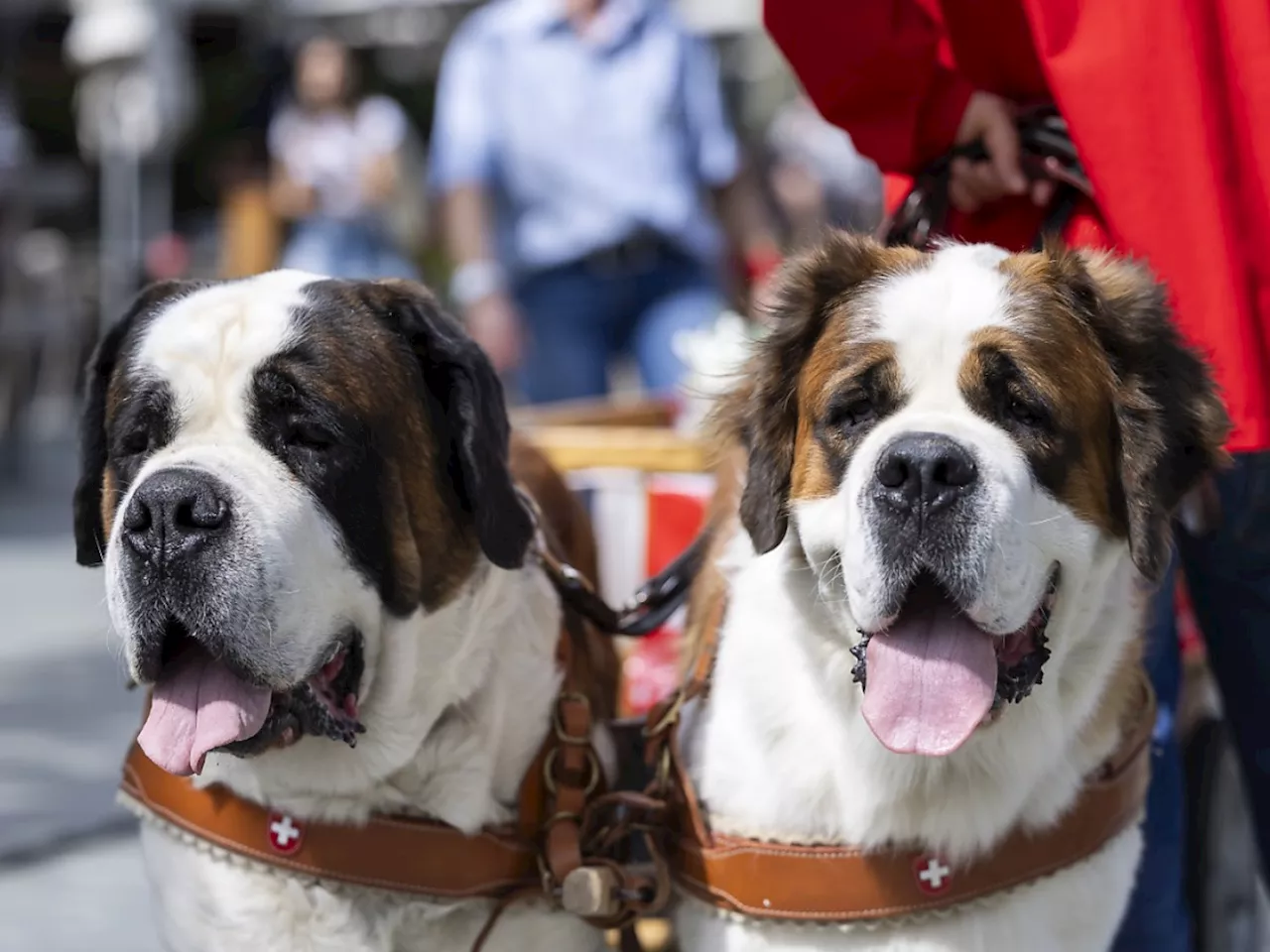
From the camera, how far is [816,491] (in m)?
2.27

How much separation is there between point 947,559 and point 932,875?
54 centimetres

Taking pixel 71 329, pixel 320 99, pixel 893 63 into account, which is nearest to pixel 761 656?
pixel 893 63

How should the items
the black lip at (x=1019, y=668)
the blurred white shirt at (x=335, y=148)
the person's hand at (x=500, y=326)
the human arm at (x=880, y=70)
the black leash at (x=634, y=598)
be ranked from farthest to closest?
the blurred white shirt at (x=335, y=148) → the person's hand at (x=500, y=326) → the black leash at (x=634, y=598) → the human arm at (x=880, y=70) → the black lip at (x=1019, y=668)

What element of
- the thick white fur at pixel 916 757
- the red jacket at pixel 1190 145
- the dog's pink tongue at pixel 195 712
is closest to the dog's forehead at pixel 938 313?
the thick white fur at pixel 916 757

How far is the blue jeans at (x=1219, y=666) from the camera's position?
2.55 metres

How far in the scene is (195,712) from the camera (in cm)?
228

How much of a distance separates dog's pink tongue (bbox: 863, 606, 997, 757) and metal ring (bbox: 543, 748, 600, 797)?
601 millimetres

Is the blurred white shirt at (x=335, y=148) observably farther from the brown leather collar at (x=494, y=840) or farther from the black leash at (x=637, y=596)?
the brown leather collar at (x=494, y=840)

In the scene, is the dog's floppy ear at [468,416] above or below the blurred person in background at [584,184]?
above

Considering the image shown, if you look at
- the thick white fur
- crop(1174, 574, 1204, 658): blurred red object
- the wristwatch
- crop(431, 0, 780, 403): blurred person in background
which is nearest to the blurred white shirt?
crop(431, 0, 780, 403): blurred person in background

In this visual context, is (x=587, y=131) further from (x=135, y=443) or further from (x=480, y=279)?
(x=135, y=443)

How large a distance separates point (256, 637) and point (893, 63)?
140 cm

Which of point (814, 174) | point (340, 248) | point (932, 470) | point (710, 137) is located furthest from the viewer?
point (814, 174)

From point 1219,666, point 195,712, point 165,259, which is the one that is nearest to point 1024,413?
point 1219,666
